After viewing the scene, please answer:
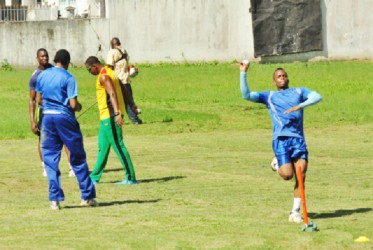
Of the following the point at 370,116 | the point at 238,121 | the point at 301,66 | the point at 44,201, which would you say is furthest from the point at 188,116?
the point at 44,201

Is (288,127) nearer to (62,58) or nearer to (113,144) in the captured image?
(62,58)

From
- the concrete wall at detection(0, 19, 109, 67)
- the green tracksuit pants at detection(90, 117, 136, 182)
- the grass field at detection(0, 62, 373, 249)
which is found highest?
the concrete wall at detection(0, 19, 109, 67)

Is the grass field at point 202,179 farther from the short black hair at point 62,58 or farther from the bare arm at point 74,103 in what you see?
the short black hair at point 62,58

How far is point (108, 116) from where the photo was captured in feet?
57.3

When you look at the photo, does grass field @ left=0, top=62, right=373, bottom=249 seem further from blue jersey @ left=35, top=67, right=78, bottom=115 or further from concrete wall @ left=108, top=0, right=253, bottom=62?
concrete wall @ left=108, top=0, right=253, bottom=62

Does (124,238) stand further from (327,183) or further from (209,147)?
(209,147)

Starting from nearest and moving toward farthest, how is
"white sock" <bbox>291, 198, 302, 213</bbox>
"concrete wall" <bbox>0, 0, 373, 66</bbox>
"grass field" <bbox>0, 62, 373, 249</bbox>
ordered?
"grass field" <bbox>0, 62, 373, 249</bbox>, "white sock" <bbox>291, 198, 302, 213</bbox>, "concrete wall" <bbox>0, 0, 373, 66</bbox>

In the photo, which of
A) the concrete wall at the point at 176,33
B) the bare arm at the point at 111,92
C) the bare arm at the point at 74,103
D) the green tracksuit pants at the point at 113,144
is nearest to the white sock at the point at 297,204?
the bare arm at the point at 74,103

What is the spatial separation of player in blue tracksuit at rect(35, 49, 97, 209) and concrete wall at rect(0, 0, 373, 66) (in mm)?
26756

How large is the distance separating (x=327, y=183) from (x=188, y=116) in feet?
38.3

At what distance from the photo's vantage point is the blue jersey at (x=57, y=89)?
14430 mm

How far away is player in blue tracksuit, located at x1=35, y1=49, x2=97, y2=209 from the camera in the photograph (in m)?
14.4

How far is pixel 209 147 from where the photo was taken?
75.7ft

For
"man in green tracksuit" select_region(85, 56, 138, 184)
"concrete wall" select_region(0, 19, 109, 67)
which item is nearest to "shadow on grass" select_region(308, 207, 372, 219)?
"man in green tracksuit" select_region(85, 56, 138, 184)
